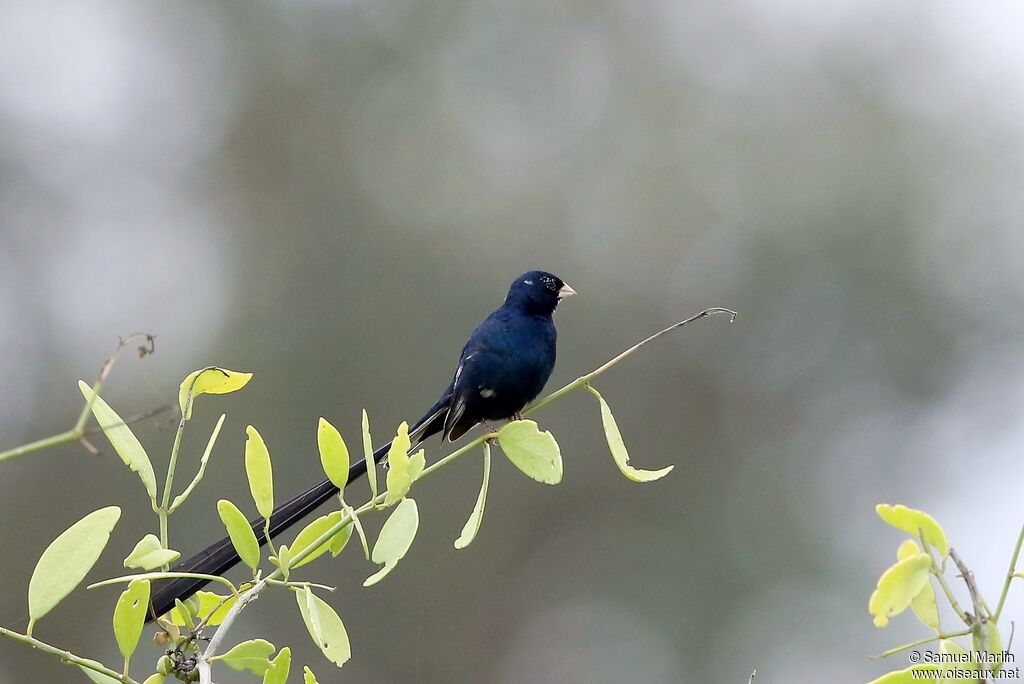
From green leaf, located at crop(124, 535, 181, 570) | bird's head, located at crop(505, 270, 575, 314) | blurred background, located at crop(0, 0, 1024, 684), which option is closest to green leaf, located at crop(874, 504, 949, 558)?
green leaf, located at crop(124, 535, 181, 570)

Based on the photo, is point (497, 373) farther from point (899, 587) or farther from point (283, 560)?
point (899, 587)

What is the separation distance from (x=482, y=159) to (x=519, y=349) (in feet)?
35.9

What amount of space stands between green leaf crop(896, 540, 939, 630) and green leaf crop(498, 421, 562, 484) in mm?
659

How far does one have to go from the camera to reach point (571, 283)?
1259cm

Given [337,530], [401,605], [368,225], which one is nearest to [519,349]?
[337,530]

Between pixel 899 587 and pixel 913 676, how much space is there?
0.32 ft

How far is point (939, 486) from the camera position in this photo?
13242 mm

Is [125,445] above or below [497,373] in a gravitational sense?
above

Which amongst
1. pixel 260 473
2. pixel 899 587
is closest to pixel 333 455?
pixel 260 473

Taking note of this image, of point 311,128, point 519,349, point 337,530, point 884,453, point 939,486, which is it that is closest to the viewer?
point 337,530

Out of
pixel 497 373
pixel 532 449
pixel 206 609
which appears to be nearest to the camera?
pixel 206 609

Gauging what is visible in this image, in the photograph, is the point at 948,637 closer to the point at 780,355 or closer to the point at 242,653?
the point at 242,653

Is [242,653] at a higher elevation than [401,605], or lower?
higher

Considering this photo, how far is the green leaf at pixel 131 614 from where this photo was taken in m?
1.47
